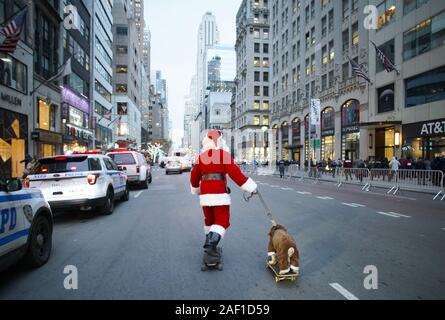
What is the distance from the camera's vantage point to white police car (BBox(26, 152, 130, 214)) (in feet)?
25.7

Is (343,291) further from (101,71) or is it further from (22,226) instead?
(101,71)

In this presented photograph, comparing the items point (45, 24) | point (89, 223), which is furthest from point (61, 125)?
point (89, 223)

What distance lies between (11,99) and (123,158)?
1145 cm

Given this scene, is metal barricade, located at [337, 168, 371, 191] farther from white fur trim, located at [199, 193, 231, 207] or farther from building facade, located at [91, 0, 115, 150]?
building facade, located at [91, 0, 115, 150]

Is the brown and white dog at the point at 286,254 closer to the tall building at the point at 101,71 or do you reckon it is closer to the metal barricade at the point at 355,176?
the metal barricade at the point at 355,176

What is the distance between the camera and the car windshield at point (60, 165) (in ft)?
26.3

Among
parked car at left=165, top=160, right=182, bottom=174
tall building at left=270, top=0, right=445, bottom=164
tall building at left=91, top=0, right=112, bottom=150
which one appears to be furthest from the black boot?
tall building at left=91, top=0, right=112, bottom=150

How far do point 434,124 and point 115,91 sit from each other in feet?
207

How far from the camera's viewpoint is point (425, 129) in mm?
23688

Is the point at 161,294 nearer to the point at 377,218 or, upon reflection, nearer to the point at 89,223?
the point at 89,223

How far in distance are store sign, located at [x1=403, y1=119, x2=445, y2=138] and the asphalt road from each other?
1644 centimetres

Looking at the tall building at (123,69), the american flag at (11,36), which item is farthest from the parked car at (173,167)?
the tall building at (123,69)

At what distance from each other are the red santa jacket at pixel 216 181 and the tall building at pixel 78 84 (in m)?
31.1

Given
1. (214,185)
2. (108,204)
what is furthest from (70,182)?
(214,185)
